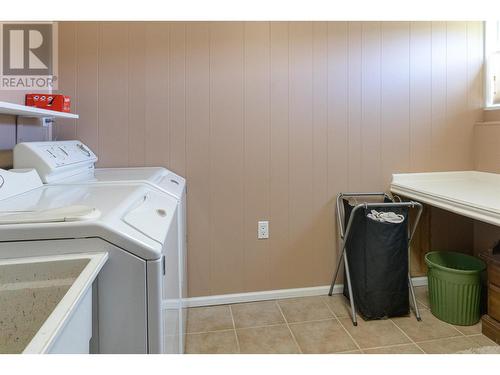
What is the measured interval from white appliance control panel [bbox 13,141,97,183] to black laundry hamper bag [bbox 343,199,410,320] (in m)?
1.59

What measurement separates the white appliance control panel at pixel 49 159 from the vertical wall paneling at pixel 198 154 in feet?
2.21

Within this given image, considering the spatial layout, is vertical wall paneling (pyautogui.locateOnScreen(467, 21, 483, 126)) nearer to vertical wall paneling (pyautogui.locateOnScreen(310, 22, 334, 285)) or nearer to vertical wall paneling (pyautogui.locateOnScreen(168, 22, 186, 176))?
vertical wall paneling (pyautogui.locateOnScreen(310, 22, 334, 285))

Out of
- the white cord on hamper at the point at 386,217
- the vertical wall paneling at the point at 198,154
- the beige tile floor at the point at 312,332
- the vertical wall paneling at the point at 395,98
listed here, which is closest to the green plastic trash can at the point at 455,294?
the beige tile floor at the point at 312,332

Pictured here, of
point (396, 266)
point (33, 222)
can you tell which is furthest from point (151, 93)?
point (396, 266)

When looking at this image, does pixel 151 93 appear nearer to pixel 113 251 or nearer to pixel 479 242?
pixel 113 251

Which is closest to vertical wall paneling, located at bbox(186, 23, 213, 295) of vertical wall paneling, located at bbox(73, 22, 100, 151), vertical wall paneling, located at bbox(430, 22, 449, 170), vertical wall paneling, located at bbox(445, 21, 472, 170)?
vertical wall paneling, located at bbox(73, 22, 100, 151)

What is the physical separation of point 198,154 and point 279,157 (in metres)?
0.54

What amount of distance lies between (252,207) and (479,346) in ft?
4.85

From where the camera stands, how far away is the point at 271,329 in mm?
2025

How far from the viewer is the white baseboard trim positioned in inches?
90.5

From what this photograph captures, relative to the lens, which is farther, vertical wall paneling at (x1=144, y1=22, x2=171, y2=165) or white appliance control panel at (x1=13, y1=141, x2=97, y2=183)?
vertical wall paneling at (x1=144, y1=22, x2=171, y2=165)

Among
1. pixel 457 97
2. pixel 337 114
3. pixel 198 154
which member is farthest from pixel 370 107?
pixel 198 154

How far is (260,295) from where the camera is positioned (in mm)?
2365

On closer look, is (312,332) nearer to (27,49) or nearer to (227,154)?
(227,154)
